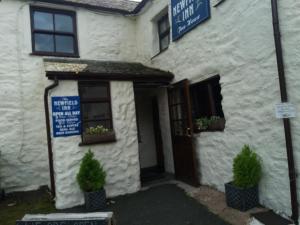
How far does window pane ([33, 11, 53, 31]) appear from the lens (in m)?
7.56

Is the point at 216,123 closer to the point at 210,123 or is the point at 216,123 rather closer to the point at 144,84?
the point at 210,123

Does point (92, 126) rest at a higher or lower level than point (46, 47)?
lower

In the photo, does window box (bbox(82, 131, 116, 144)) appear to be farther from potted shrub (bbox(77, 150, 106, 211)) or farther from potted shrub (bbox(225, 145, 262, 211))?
potted shrub (bbox(225, 145, 262, 211))

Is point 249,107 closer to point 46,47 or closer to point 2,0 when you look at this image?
point 46,47

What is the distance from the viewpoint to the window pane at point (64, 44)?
785cm

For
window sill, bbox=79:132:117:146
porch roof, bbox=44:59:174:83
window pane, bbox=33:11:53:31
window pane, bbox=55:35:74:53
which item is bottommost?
window sill, bbox=79:132:117:146

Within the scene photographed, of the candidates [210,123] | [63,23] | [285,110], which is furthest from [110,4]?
[285,110]

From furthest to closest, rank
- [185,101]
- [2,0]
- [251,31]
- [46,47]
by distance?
[46,47], [2,0], [185,101], [251,31]

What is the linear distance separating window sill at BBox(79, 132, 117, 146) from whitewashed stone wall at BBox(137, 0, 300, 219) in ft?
6.60

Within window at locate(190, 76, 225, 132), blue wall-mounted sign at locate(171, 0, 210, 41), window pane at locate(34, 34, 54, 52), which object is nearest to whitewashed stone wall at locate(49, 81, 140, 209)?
window at locate(190, 76, 225, 132)

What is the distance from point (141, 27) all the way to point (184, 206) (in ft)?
19.2

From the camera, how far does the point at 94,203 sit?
217 inches

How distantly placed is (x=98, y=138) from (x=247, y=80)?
339cm

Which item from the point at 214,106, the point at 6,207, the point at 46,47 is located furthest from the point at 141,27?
the point at 6,207
